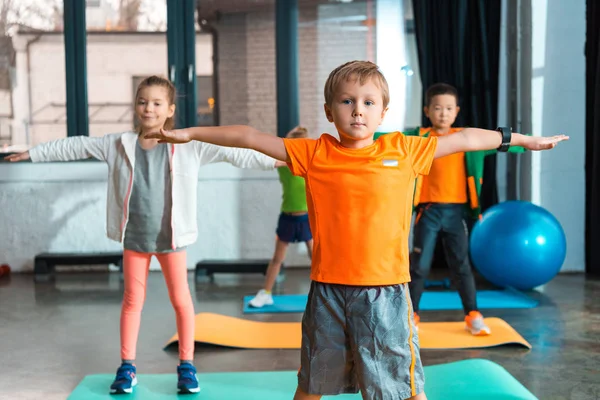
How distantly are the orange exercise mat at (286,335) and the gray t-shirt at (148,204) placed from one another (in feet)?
3.20

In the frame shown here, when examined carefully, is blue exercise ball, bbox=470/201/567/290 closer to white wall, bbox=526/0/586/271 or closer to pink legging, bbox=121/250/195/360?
white wall, bbox=526/0/586/271

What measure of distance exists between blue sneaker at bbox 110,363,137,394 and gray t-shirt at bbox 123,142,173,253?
0.50 m

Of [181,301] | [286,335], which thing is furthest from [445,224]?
[181,301]

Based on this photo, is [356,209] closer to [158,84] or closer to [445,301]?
[158,84]

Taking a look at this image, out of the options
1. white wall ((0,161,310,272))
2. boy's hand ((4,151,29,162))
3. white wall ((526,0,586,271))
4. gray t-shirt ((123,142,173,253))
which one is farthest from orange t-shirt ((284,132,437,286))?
white wall ((0,161,310,272))

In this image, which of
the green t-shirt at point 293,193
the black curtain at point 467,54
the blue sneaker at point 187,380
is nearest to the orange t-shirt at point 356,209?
the blue sneaker at point 187,380

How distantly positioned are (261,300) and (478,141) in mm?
2724

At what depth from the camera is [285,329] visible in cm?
394

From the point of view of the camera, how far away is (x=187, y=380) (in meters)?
2.89

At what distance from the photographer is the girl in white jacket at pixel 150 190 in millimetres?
2832

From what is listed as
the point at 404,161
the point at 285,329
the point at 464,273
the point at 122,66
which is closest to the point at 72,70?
the point at 122,66

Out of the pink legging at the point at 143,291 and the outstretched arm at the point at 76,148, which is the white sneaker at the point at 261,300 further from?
the outstretched arm at the point at 76,148

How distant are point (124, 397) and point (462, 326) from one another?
191 centimetres

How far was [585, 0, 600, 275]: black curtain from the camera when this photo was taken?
17.7 ft
